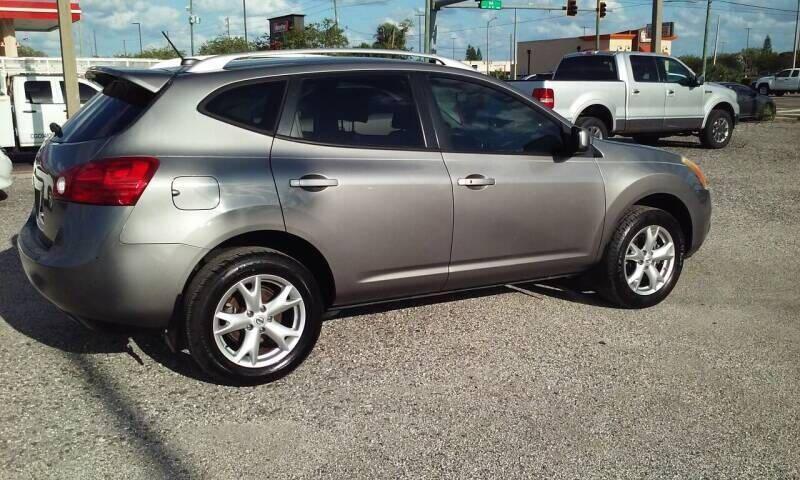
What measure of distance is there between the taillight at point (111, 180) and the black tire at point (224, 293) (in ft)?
1.77

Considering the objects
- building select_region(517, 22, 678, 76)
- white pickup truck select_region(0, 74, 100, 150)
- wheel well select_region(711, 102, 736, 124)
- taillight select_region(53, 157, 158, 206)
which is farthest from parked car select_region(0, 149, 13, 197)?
building select_region(517, 22, 678, 76)

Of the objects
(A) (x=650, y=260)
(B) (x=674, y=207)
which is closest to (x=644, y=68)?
(B) (x=674, y=207)

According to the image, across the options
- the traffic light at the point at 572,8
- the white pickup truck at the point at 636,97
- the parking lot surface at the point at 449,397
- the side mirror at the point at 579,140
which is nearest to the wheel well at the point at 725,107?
the white pickup truck at the point at 636,97

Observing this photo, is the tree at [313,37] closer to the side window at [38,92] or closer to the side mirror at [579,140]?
the side window at [38,92]

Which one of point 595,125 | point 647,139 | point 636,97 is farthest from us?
point 647,139

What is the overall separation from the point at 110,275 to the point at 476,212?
2.14 m

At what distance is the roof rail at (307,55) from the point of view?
13.6 feet

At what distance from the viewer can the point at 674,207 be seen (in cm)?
557

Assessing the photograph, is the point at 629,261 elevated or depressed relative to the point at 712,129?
depressed

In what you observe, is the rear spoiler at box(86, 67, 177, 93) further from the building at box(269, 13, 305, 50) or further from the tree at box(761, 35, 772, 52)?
the tree at box(761, 35, 772, 52)

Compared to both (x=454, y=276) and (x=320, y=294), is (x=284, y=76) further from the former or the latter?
(x=454, y=276)

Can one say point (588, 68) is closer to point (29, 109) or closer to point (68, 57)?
point (68, 57)

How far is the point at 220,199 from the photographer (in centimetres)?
382

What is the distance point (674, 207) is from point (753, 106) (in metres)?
18.5
